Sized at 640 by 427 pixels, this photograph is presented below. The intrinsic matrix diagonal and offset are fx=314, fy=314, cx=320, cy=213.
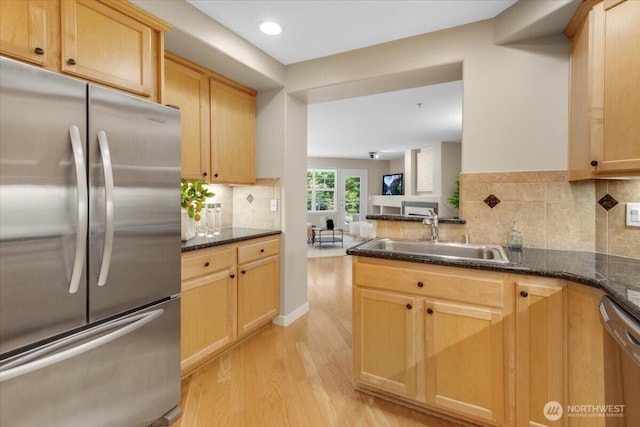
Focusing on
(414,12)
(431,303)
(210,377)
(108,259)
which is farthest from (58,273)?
(414,12)

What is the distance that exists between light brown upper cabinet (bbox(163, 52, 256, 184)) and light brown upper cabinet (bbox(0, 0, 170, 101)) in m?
0.44

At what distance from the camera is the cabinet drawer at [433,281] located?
1577 millimetres

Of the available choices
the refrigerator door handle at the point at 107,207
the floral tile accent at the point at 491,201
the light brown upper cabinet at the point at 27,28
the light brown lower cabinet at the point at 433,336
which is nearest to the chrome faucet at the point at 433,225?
the floral tile accent at the point at 491,201

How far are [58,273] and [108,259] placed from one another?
17 cm

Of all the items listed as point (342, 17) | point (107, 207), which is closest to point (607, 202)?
point (342, 17)

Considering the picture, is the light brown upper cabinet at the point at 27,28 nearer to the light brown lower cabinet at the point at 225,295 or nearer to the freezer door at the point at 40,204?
the freezer door at the point at 40,204

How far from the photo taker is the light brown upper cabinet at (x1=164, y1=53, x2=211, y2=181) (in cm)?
229

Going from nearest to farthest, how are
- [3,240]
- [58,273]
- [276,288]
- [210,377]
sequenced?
[3,240], [58,273], [210,377], [276,288]

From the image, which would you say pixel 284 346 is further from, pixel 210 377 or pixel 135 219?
pixel 135 219

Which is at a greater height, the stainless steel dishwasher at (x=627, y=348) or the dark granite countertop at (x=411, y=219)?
the dark granite countertop at (x=411, y=219)

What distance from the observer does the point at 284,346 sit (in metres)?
2.61

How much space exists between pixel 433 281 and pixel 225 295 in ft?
4.99

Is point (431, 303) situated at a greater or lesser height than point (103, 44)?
lesser

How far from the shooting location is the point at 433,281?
1.70 metres
